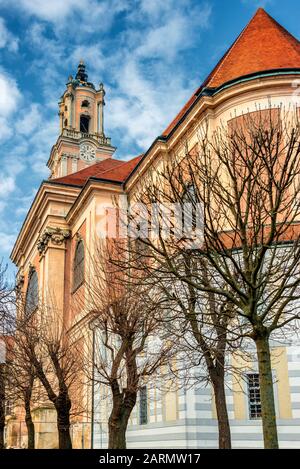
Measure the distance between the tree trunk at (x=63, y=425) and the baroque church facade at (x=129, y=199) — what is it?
268cm

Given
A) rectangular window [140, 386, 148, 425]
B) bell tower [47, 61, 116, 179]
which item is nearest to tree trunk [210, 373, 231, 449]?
rectangular window [140, 386, 148, 425]

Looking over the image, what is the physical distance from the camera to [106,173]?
113 feet

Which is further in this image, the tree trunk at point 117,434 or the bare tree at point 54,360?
the bare tree at point 54,360

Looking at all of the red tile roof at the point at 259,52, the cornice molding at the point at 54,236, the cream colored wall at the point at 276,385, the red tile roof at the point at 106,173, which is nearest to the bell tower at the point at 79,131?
the red tile roof at the point at 106,173

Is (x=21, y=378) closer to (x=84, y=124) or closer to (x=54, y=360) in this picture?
(x=54, y=360)

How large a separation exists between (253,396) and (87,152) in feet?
125

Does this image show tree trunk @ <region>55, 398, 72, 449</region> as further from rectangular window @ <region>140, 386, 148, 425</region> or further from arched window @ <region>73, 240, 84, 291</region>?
arched window @ <region>73, 240, 84, 291</region>

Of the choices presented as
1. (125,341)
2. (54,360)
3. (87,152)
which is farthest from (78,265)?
(87,152)

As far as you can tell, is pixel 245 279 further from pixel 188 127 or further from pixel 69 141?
pixel 69 141

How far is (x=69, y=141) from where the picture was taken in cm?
5338

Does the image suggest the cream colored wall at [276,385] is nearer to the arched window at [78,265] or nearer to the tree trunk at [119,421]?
the tree trunk at [119,421]

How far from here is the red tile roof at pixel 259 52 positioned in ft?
80.2
